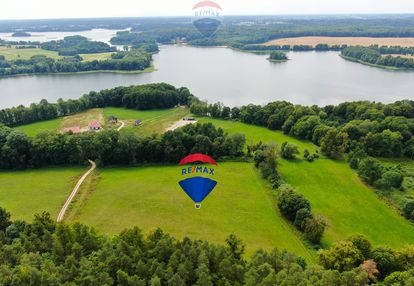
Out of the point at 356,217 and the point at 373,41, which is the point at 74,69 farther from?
the point at 373,41

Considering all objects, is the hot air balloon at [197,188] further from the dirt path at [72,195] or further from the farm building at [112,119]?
the farm building at [112,119]

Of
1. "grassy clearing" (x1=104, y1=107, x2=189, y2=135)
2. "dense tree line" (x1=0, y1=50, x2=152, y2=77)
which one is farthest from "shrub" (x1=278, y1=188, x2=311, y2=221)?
"dense tree line" (x1=0, y1=50, x2=152, y2=77)

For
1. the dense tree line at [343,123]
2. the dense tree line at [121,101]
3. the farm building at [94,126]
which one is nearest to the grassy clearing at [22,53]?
the dense tree line at [121,101]

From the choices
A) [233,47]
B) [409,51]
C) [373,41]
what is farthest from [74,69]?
[373,41]

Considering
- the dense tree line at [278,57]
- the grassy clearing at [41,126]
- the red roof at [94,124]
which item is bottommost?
the grassy clearing at [41,126]

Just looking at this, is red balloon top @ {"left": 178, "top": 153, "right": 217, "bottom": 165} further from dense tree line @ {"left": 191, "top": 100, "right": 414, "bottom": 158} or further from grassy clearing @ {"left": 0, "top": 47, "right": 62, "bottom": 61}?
grassy clearing @ {"left": 0, "top": 47, "right": 62, "bottom": 61}

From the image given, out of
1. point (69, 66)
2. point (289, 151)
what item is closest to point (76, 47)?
point (69, 66)
